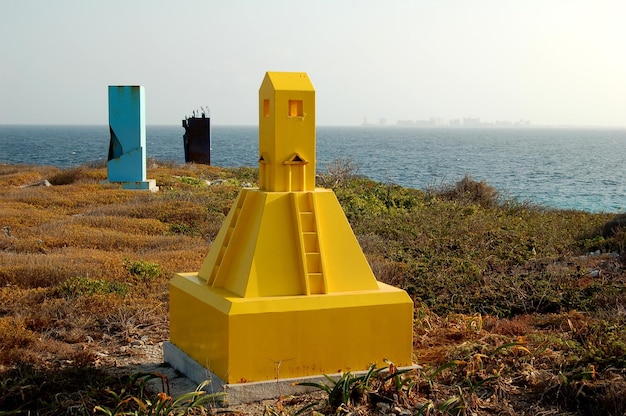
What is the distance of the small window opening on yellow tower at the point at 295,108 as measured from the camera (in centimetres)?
565

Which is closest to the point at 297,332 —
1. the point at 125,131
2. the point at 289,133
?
the point at 289,133

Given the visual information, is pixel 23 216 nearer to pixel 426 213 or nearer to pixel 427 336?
pixel 426 213

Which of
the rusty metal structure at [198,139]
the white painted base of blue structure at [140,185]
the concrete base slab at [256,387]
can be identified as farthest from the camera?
the rusty metal structure at [198,139]

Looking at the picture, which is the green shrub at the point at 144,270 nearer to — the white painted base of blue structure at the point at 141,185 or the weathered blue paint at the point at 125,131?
the white painted base of blue structure at the point at 141,185

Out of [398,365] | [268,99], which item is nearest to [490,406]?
[398,365]

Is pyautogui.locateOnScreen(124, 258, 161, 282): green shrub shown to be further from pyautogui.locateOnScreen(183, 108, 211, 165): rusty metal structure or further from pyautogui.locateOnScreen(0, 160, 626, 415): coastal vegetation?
pyautogui.locateOnScreen(183, 108, 211, 165): rusty metal structure

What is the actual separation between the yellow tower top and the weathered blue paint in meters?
16.3

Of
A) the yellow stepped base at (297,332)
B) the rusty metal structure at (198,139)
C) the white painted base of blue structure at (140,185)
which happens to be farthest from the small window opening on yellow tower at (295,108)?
the rusty metal structure at (198,139)

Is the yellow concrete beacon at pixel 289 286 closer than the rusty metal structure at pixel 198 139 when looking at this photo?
Yes

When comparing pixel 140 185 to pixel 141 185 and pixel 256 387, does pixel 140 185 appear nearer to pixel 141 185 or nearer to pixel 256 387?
pixel 141 185

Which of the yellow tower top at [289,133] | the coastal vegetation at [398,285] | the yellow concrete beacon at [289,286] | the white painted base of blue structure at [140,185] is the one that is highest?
the yellow tower top at [289,133]

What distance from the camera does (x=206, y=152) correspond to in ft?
99.4

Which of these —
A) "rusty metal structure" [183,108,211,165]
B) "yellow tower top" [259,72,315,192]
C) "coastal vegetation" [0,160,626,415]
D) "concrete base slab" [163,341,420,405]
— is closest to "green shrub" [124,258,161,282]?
"coastal vegetation" [0,160,626,415]

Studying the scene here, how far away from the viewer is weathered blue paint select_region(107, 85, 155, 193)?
70.3 ft
